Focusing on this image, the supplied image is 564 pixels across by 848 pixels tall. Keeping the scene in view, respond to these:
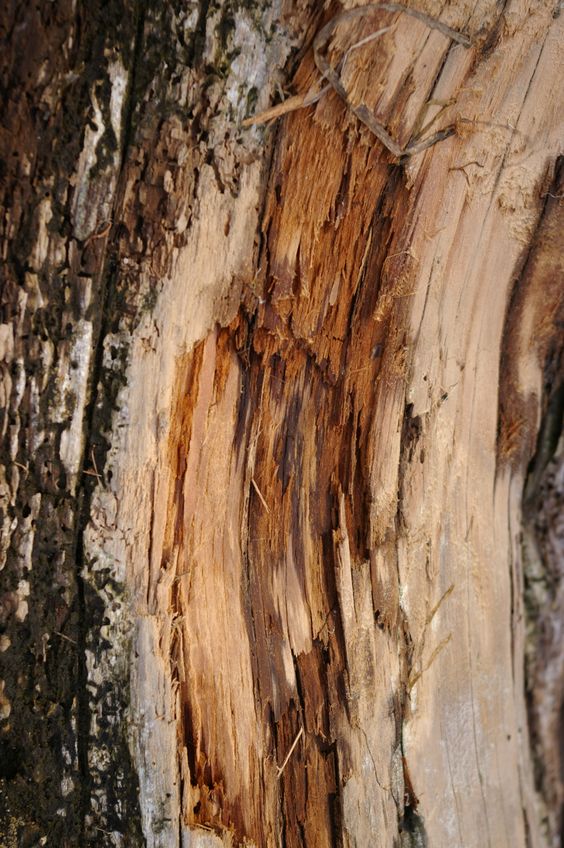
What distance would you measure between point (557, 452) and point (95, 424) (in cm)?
93

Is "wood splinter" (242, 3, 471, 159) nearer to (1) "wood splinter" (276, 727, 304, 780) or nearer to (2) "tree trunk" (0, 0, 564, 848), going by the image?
(2) "tree trunk" (0, 0, 564, 848)

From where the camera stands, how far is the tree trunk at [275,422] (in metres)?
0.98

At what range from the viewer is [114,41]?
93cm

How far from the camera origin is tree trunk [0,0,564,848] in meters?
0.98

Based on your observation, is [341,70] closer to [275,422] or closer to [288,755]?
[275,422]

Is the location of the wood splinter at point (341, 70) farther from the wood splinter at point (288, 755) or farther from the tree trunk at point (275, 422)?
the wood splinter at point (288, 755)

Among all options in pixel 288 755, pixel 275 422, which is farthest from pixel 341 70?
pixel 288 755

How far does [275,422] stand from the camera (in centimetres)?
120

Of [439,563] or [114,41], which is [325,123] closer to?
[114,41]

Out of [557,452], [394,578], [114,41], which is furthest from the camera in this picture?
[557,452]

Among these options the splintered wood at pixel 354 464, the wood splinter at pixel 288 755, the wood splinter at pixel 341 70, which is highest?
the wood splinter at pixel 341 70

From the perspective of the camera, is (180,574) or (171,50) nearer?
(171,50)

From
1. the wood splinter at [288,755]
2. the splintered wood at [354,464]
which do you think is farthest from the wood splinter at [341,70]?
the wood splinter at [288,755]

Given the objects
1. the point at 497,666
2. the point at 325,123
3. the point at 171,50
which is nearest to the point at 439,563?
the point at 497,666
